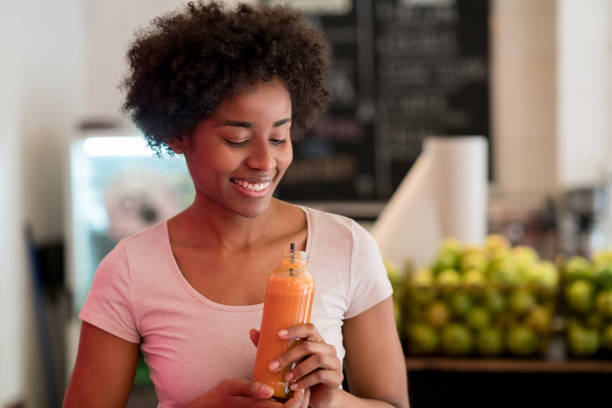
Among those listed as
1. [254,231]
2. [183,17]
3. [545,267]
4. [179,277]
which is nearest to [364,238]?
[254,231]

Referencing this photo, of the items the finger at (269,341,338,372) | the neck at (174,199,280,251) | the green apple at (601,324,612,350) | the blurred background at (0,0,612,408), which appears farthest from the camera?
the blurred background at (0,0,612,408)

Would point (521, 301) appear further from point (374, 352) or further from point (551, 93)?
point (551, 93)

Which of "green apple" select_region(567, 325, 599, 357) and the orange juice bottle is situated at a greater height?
the orange juice bottle

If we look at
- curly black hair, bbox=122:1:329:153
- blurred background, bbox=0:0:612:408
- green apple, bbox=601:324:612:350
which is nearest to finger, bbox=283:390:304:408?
curly black hair, bbox=122:1:329:153

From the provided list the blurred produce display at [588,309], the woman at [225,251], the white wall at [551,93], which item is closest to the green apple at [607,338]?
the blurred produce display at [588,309]

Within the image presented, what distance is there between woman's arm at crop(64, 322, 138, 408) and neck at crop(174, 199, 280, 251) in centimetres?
18

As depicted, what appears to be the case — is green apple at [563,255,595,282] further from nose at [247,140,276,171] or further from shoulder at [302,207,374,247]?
nose at [247,140,276,171]

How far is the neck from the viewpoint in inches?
41.8

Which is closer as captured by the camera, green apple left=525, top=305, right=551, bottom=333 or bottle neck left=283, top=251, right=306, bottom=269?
bottle neck left=283, top=251, right=306, bottom=269

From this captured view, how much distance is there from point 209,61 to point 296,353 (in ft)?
1.36

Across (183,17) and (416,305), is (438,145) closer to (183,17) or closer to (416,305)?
(416,305)

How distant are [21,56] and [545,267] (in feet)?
8.83

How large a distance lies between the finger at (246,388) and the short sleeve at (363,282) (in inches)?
8.8

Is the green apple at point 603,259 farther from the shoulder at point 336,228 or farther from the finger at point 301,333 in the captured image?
the finger at point 301,333
